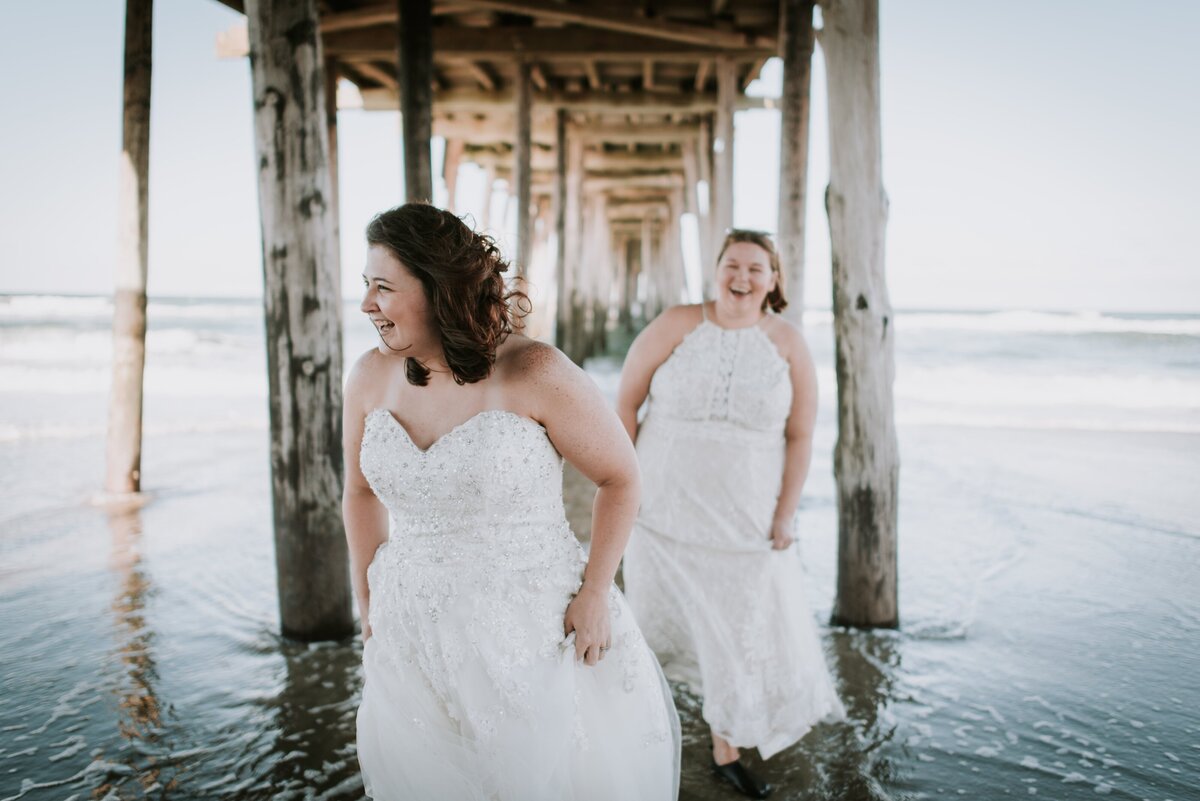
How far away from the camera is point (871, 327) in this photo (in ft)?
11.9

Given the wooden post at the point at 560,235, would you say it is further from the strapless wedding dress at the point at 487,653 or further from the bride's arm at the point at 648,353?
the strapless wedding dress at the point at 487,653

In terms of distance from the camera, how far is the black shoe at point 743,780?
8.45 feet

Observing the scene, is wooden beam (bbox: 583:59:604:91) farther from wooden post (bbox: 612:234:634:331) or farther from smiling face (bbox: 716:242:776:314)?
wooden post (bbox: 612:234:634:331)

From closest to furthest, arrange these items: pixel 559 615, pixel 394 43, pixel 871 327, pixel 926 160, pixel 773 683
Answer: pixel 559 615
pixel 773 683
pixel 871 327
pixel 394 43
pixel 926 160

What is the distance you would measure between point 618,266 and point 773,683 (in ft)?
117

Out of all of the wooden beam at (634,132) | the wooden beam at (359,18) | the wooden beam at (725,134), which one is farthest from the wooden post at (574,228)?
the wooden beam at (359,18)

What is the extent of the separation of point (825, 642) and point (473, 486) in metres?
2.75

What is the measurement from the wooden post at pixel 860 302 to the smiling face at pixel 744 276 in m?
0.92

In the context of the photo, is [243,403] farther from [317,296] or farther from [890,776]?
[890,776]

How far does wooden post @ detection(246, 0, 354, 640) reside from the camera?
10.6ft

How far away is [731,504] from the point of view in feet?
9.25

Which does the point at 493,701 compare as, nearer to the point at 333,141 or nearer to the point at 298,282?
the point at 298,282

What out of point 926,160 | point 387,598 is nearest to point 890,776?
point 387,598

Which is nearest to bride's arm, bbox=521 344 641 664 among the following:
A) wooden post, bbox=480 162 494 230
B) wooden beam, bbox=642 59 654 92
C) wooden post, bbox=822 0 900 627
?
wooden post, bbox=822 0 900 627
